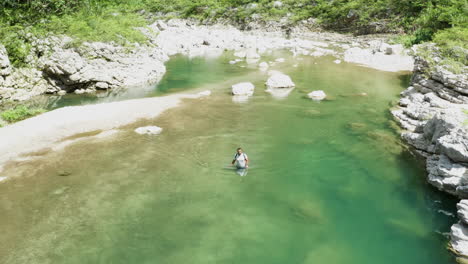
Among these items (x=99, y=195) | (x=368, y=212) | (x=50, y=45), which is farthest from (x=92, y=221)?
(x=50, y=45)

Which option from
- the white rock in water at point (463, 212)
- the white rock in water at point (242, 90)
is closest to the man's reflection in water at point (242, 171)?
the white rock in water at point (463, 212)

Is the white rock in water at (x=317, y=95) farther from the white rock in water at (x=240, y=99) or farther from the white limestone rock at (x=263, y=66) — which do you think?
the white limestone rock at (x=263, y=66)

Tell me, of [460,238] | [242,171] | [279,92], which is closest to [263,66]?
[279,92]

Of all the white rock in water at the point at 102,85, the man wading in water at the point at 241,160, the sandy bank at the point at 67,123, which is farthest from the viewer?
the white rock in water at the point at 102,85

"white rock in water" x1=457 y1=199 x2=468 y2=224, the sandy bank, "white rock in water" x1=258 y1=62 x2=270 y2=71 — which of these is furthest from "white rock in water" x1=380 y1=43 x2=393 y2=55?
"white rock in water" x1=457 y1=199 x2=468 y2=224

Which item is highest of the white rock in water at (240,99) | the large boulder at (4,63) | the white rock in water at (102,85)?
the large boulder at (4,63)

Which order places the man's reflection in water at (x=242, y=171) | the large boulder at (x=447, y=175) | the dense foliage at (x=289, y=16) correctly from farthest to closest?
the dense foliage at (x=289, y=16)
the man's reflection in water at (x=242, y=171)
the large boulder at (x=447, y=175)

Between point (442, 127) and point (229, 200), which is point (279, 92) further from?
point (229, 200)
